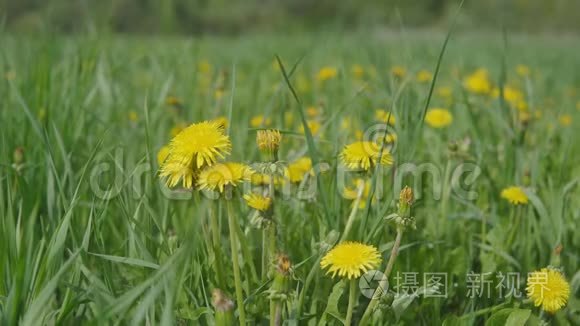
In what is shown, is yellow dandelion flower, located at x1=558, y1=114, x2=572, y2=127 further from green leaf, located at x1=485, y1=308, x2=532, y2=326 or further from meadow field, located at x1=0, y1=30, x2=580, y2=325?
green leaf, located at x1=485, y1=308, x2=532, y2=326

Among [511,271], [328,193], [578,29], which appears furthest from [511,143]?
[578,29]

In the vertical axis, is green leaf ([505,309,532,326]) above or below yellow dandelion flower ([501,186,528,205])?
below

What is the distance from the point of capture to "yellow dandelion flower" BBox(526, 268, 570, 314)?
867 millimetres

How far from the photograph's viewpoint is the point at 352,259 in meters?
0.74

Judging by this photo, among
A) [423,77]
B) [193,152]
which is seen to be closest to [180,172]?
[193,152]

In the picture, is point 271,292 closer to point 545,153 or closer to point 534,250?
point 534,250

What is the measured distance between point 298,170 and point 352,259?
0.46 metres

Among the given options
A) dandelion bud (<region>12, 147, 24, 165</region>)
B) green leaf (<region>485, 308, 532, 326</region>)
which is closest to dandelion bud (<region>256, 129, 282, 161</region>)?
green leaf (<region>485, 308, 532, 326</region>)

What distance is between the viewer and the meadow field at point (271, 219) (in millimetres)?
749

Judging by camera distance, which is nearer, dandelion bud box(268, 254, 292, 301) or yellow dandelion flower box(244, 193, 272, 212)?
dandelion bud box(268, 254, 292, 301)

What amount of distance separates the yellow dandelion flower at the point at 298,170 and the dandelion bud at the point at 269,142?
287mm

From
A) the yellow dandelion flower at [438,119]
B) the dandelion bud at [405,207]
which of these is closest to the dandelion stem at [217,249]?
the dandelion bud at [405,207]

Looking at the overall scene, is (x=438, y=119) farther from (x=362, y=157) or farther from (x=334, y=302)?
(x=334, y=302)

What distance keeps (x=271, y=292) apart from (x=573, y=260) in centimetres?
69
